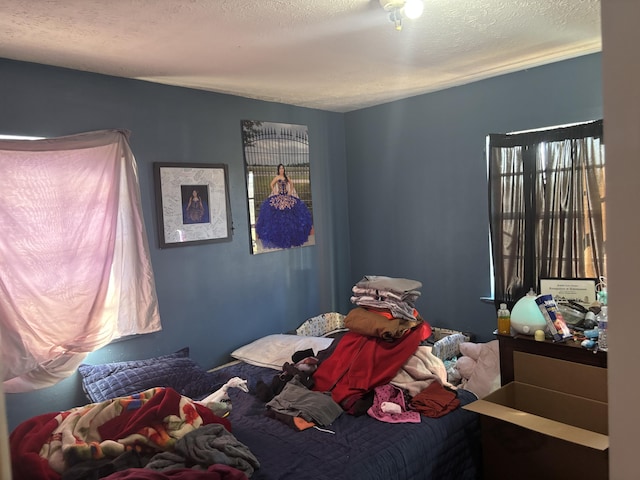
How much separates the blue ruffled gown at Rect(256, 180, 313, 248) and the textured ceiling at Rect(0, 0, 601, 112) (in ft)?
2.92

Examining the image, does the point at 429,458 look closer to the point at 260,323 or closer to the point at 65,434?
the point at 65,434

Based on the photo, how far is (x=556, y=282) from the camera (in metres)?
2.73

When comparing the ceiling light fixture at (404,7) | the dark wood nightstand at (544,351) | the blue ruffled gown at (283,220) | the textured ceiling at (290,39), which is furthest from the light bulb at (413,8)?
the blue ruffled gown at (283,220)

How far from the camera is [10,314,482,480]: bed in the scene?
1.81m

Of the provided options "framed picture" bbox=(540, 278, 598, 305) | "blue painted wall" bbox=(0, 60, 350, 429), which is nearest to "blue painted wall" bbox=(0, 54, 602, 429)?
"blue painted wall" bbox=(0, 60, 350, 429)

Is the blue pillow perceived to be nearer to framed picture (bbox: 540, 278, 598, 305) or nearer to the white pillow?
the white pillow

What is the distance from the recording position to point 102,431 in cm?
200

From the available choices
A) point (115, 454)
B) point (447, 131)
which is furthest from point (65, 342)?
point (447, 131)

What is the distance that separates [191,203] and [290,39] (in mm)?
1393

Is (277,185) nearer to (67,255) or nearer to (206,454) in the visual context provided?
(67,255)

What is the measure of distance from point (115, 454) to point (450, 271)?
2.72 metres

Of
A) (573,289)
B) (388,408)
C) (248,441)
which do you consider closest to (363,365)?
(388,408)

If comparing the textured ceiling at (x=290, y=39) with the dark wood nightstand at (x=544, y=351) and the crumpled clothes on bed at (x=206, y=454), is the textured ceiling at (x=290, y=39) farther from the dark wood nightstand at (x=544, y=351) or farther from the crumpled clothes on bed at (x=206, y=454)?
the crumpled clothes on bed at (x=206, y=454)

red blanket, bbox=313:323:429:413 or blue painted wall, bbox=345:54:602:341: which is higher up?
blue painted wall, bbox=345:54:602:341
